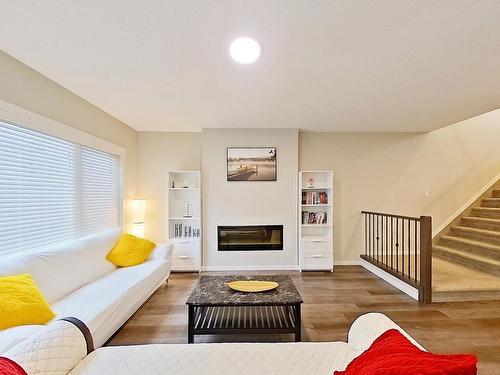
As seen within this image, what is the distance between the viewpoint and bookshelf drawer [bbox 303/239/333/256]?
4.73 metres

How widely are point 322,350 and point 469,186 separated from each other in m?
5.60

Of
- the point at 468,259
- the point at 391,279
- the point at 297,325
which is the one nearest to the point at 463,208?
the point at 468,259

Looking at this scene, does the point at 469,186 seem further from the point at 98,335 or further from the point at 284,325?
the point at 98,335

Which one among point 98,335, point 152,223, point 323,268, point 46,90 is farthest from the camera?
point 152,223

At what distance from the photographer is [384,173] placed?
5.23 meters

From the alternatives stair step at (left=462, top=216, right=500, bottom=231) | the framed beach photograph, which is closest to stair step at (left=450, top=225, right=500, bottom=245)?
stair step at (left=462, top=216, right=500, bottom=231)

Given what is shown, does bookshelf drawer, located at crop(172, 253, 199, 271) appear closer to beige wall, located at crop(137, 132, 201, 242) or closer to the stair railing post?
beige wall, located at crop(137, 132, 201, 242)

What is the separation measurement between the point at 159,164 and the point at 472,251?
5.59 meters

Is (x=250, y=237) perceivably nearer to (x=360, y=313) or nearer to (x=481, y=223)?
(x=360, y=313)

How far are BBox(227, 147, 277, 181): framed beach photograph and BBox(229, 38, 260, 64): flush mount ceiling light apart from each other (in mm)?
2500

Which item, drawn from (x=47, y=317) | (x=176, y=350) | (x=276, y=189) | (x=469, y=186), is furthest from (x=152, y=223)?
(x=469, y=186)

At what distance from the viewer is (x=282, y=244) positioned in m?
4.86

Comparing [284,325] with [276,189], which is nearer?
[284,325]

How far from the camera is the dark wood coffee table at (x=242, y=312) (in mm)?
2330
